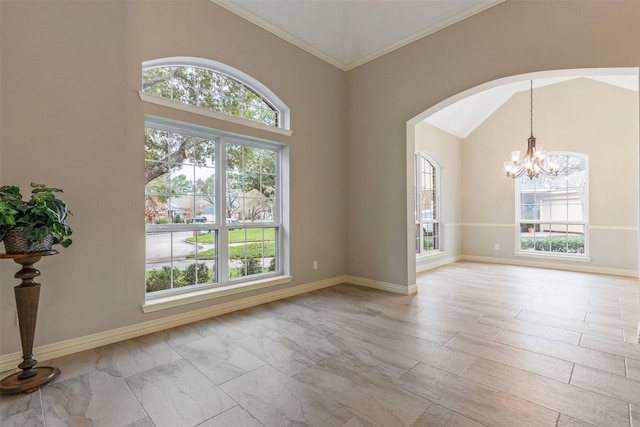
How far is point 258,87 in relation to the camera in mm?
3738

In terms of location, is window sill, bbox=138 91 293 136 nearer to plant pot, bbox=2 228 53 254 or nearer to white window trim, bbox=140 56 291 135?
white window trim, bbox=140 56 291 135

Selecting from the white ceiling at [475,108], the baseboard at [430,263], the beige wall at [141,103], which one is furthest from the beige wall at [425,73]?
the white ceiling at [475,108]

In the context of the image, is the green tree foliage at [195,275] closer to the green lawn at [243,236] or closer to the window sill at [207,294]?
the window sill at [207,294]

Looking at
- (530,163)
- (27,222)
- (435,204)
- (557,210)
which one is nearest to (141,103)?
(27,222)

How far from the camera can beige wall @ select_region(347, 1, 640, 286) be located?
2.75 meters

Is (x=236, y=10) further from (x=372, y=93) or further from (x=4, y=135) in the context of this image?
(x=4, y=135)

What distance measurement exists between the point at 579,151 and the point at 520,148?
1004 mm

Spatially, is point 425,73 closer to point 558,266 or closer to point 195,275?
point 195,275

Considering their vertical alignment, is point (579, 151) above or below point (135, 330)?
above

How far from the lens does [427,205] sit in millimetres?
6594

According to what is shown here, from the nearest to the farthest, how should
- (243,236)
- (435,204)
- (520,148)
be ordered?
(243,236)
(520,148)
(435,204)

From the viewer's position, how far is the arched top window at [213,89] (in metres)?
2.98

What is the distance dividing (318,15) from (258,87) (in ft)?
4.30

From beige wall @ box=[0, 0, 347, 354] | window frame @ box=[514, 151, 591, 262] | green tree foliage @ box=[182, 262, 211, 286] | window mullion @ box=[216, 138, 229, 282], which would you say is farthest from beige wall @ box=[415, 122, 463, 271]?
beige wall @ box=[0, 0, 347, 354]
